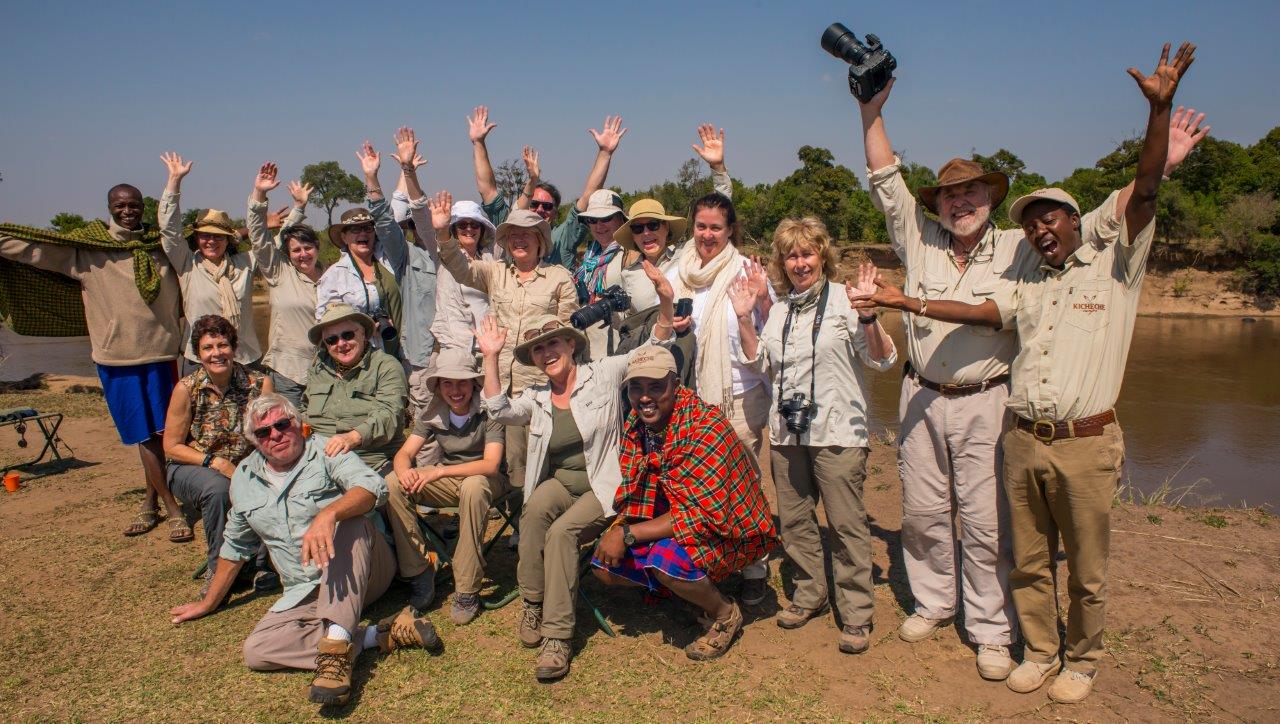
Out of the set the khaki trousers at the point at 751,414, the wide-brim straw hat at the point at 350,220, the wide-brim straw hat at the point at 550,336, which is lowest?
the khaki trousers at the point at 751,414

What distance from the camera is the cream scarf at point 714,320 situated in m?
4.23

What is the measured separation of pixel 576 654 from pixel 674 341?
173cm

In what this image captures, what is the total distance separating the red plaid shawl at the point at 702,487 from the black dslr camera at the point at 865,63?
67.7 inches

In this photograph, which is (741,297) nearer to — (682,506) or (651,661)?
(682,506)

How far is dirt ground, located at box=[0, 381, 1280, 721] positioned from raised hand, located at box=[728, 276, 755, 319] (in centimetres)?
165

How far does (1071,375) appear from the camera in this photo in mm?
3178

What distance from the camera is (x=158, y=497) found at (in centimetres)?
581

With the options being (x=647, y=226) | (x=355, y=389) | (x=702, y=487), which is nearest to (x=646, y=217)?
(x=647, y=226)

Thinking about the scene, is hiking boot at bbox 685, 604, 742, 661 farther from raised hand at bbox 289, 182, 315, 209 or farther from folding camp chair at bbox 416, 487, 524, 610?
raised hand at bbox 289, 182, 315, 209

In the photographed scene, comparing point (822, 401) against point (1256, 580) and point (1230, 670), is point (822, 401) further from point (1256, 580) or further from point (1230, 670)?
point (1256, 580)

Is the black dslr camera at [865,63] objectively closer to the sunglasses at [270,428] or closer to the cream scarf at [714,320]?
the cream scarf at [714,320]

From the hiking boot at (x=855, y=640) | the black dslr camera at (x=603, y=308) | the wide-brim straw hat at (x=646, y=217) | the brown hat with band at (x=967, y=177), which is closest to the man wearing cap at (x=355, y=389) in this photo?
the black dslr camera at (x=603, y=308)

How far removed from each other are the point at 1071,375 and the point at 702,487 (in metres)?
1.66

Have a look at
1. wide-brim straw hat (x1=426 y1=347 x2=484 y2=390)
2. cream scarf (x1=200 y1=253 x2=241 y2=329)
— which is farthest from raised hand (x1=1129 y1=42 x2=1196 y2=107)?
cream scarf (x1=200 y1=253 x2=241 y2=329)
